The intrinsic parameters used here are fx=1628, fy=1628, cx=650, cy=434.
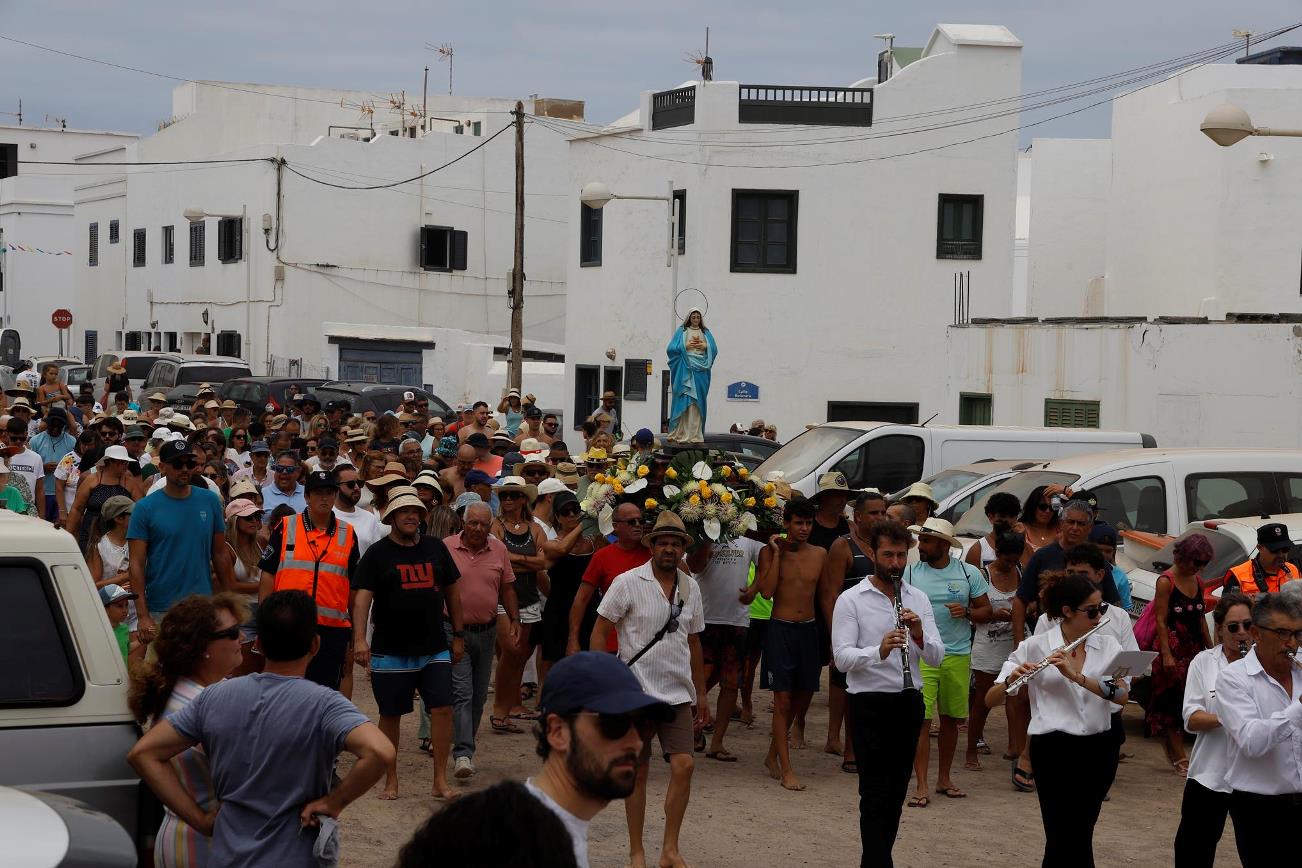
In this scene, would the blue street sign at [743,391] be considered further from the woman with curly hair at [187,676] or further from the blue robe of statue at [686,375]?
the woman with curly hair at [187,676]

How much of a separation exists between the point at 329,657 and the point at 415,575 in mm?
667

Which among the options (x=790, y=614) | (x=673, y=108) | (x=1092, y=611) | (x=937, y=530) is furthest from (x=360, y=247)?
(x=1092, y=611)

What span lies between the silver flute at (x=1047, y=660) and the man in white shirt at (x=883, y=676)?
709 millimetres

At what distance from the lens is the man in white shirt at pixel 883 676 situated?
7.77m

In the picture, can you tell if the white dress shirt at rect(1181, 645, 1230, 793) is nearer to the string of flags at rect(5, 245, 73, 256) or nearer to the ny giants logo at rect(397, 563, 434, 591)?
the ny giants logo at rect(397, 563, 434, 591)

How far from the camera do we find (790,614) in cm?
1030

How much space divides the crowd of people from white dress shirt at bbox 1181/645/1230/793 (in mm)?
12

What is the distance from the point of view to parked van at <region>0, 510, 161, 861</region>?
5.38 meters

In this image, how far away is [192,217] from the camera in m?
42.3

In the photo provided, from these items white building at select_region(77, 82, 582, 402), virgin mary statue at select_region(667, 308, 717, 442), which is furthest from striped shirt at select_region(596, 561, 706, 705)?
white building at select_region(77, 82, 582, 402)

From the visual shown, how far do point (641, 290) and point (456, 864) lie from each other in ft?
98.2

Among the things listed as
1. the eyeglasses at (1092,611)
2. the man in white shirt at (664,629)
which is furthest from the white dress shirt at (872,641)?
the eyeglasses at (1092,611)

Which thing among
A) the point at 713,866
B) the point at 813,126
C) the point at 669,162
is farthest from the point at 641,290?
the point at 713,866

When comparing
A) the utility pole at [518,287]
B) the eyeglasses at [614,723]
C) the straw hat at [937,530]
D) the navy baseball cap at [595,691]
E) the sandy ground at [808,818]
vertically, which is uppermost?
the utility pole at [518,287]
